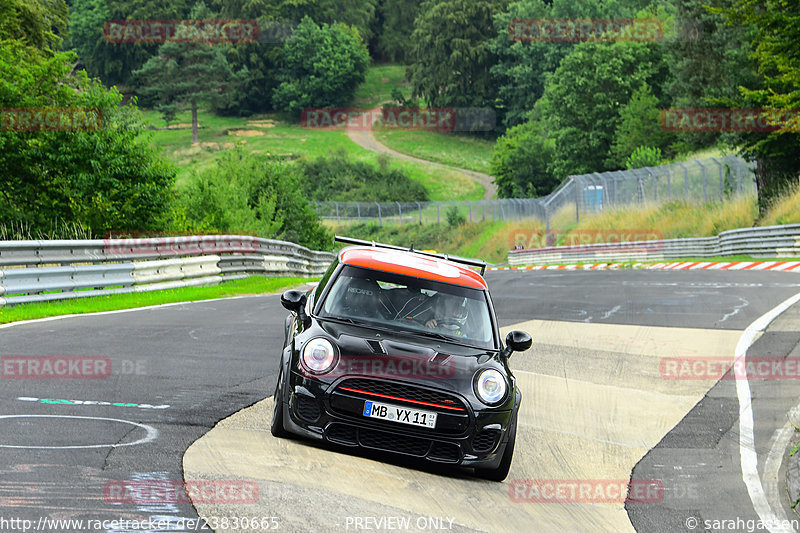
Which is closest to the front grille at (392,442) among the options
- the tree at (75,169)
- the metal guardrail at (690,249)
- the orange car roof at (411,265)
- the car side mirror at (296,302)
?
the car side mirror at (296,302)

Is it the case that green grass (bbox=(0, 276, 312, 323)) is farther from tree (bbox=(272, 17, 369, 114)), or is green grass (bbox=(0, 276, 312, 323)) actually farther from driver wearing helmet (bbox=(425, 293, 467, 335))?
tree (bbox=(272, 17, 369, 114))

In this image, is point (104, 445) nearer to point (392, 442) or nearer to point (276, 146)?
point (392, 442)

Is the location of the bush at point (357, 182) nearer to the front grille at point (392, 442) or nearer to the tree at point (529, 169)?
the tree at point (529, 169)

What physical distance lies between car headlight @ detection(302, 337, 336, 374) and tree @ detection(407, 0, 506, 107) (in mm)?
141931

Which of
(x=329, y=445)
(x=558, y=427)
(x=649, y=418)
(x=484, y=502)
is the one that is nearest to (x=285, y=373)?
(x=329, y=445)

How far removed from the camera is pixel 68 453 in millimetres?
6109

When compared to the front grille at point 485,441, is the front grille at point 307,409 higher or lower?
higher

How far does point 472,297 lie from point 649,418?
2738mm

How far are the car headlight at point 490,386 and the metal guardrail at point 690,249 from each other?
26600mm

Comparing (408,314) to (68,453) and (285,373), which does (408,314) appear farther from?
(68,453)

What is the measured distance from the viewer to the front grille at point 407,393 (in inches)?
259

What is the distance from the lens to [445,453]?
6.68 metres

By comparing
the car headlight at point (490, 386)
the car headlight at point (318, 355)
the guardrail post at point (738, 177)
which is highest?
the car headlight at point (318, 355)

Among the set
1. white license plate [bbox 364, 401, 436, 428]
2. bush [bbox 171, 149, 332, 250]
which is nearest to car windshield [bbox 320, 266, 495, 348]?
white license plate [bbox 364, 401, 436, 428]
